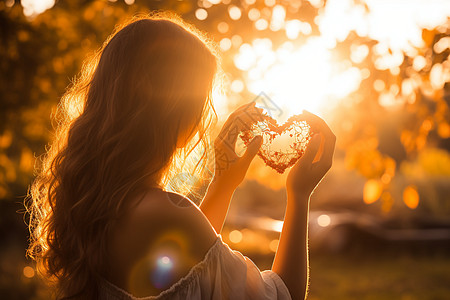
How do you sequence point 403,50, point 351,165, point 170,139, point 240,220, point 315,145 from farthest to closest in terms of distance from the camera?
1. point 240,220
2. point 351,165
3. point 403,50
4. point 315,145
5. point 170,139

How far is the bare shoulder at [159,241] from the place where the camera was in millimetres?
1450

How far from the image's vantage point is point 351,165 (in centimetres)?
453

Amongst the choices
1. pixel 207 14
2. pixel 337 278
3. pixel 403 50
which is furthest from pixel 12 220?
pixel 403 50

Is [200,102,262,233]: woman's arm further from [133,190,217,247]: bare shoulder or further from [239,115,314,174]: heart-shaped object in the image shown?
[133,190,217,247]: bare shoulder

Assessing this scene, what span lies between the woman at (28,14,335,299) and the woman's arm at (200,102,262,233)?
0.29 meters

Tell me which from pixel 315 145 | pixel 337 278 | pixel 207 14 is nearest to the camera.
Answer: pixel 315 145

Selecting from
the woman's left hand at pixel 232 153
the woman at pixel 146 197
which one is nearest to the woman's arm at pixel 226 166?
the woman's left hand at pixel 232 153

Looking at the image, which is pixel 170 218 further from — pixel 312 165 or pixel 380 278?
pixel 380 278

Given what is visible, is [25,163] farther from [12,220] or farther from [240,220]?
[240,220]

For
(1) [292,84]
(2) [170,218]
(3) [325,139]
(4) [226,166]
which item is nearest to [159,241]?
(2) [170,218]

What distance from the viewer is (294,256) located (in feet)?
5.24

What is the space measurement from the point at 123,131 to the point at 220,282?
636 mm

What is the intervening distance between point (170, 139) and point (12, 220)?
42.6 ft

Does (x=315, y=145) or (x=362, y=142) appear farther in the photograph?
(x=362, y=142)
